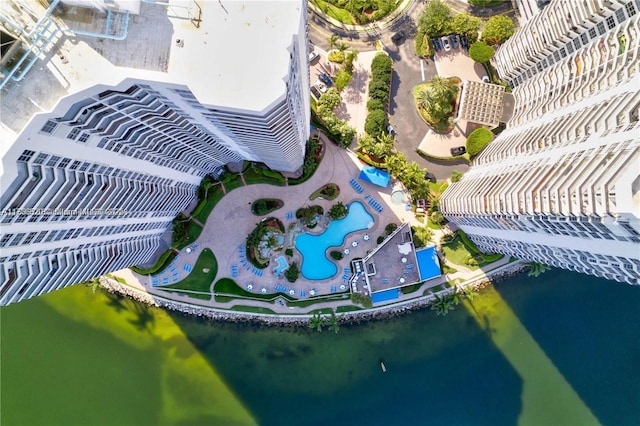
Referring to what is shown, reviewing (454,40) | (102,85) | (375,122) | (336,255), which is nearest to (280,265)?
(336,255)

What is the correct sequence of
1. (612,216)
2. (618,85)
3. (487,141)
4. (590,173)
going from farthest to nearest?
1. (487,141)
2. (618,85)
3. (590,173)
4. (612,216)

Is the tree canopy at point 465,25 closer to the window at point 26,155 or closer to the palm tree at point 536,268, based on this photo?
the palm tree at point 536,268

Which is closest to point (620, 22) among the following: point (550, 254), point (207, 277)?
point (550, 254)

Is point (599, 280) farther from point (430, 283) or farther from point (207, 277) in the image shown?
point (207, 277)

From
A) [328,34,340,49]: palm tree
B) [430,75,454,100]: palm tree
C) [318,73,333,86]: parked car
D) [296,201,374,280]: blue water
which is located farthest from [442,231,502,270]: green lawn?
[328,34,340,49]: palm tree

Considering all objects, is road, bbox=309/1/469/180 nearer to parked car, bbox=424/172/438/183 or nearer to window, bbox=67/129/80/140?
parked car, bbox=424/172/438/183

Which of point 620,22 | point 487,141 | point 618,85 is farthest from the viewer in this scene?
point 487,141

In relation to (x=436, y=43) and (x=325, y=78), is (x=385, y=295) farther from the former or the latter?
(x=436, y=43)
